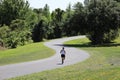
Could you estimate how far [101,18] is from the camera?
67.4 m

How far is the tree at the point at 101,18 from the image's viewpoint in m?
67.1

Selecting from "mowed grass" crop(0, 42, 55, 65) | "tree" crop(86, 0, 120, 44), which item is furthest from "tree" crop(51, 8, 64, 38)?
"mowed grass" crop(0, 42, 55, 65)

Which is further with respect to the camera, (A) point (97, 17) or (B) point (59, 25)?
(B) point (59, 25)

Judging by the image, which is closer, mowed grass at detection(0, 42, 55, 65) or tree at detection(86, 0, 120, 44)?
mowed grass at detection(0, 42, 55, 65)

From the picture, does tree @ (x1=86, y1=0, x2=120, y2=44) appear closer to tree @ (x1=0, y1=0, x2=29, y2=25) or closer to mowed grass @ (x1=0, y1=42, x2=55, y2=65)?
mowed grass @ (x1=0, y1=42, x2=55, y2=65)

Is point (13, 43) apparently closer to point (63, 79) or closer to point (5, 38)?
point (5, 38)

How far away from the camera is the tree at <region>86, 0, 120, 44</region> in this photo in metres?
67.1

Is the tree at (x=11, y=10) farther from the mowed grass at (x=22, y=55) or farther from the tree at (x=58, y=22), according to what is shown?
the mowed grass at (x=22, y=55)

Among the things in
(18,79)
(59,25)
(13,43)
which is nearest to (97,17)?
(13,43)

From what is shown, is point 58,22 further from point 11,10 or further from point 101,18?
point 101,18

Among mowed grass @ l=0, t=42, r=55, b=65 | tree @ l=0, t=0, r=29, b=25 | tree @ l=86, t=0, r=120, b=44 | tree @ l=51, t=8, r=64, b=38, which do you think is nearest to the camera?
mowed grass @ l=0, t=42, r=55, b=65

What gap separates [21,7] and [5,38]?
26884 millimetres

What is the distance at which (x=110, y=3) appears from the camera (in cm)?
7062

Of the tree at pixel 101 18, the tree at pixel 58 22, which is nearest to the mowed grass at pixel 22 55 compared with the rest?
the tree at pixel 101 18
